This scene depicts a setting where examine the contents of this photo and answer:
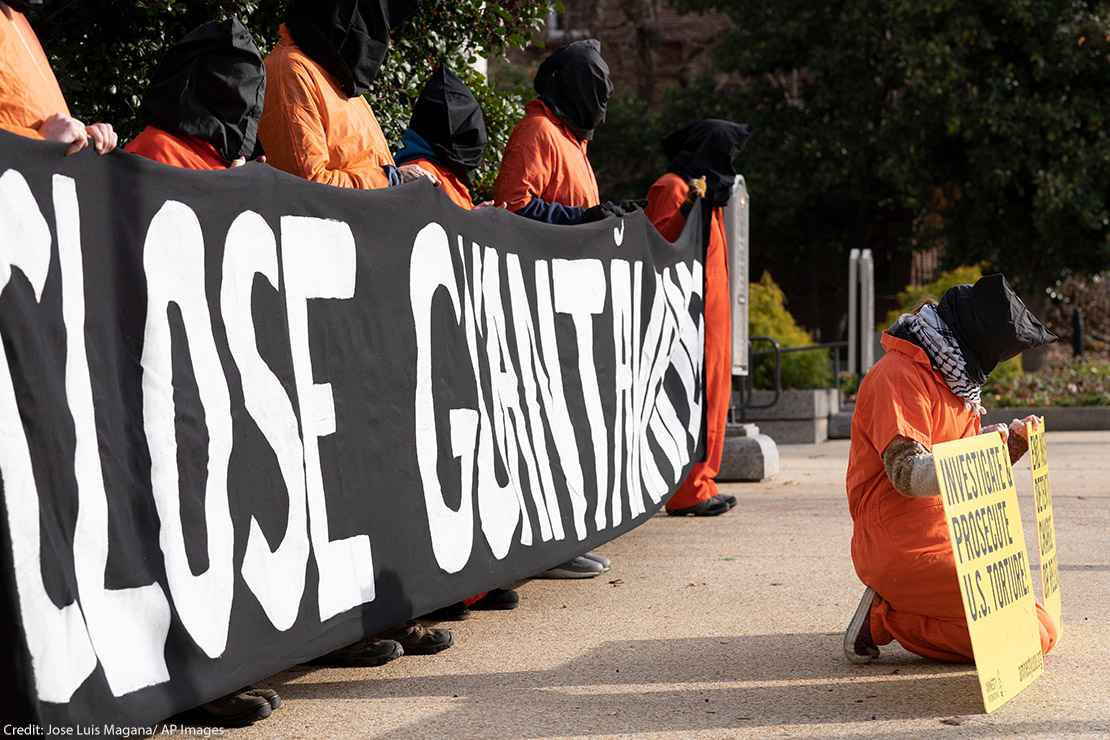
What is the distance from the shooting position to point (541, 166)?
6875 mm

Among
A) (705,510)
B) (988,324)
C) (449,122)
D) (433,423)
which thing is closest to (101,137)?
(433,423)

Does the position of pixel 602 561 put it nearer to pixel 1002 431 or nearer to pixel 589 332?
pixel 589 332

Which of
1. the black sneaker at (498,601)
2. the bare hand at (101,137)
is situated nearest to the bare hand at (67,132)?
the bare hand at (101,137)

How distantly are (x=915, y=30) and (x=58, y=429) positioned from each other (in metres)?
22.0

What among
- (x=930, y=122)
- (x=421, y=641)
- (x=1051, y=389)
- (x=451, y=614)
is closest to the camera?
(x=421, y=641)

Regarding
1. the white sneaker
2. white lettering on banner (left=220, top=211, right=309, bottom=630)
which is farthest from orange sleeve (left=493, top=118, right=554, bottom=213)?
Result: white lettering on banner (left=220, top=211, right=309, bottom=630)

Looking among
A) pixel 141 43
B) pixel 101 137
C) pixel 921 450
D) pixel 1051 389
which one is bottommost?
pixel 1051 389

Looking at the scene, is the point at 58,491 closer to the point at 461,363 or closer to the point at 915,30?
the point at 461,363

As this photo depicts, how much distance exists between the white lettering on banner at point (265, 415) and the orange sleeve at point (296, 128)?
1.14m

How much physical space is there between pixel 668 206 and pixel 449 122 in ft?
7.94

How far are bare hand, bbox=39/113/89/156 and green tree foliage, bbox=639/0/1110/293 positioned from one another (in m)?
21.0

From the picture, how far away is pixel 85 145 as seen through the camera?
3428 millimetres

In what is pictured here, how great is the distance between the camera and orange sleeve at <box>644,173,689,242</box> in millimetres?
8188

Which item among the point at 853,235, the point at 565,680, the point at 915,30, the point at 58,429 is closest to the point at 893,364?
the point at 565,680
